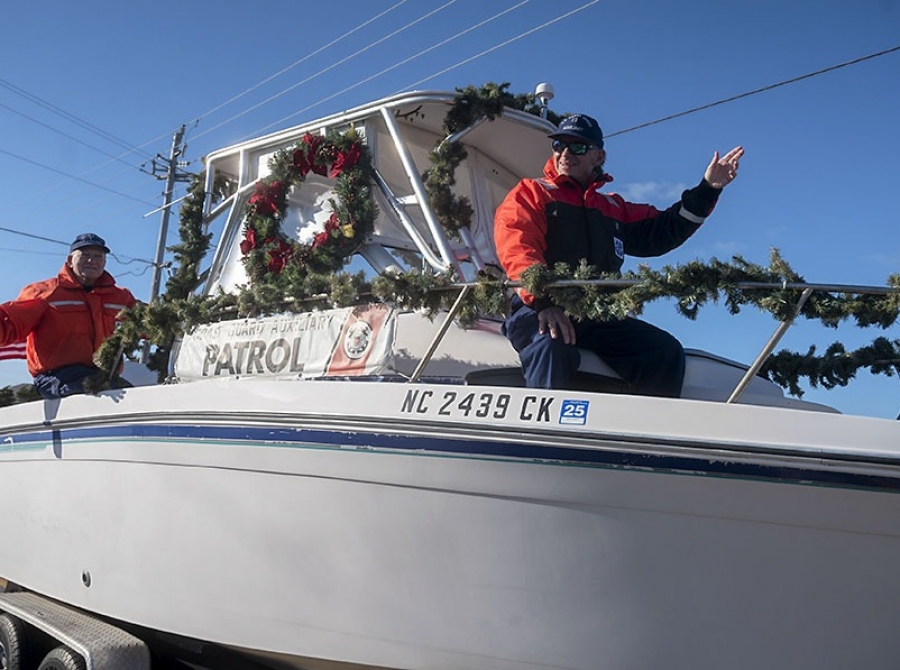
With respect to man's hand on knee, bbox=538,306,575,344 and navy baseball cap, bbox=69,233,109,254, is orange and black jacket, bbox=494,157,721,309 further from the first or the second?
navy baseball cap, bbox=69,233,109,254

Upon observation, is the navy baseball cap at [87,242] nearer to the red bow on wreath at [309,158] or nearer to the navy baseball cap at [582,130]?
the red bow on wreath at [309,158]

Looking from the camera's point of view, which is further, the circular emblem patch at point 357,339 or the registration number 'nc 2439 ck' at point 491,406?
the circular emblem patch at point 357,339

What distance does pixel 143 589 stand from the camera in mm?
3869

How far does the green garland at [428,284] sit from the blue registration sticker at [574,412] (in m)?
0.35

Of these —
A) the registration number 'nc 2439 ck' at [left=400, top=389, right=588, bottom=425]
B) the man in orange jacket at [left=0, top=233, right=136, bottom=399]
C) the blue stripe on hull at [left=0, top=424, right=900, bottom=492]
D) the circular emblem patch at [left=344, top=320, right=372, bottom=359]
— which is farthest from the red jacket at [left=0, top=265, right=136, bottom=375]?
the registration number 'nc 2439 ck' at [left=400, top=389, right=588, bottom=425]

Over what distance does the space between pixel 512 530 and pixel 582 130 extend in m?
1.87

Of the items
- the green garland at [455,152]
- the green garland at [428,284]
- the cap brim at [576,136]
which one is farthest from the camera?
the green garland at [455,152]

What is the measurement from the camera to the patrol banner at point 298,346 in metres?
3.79

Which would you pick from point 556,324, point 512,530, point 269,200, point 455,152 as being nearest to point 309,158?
point 269,200

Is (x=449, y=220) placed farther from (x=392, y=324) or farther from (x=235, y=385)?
(x=235, y=385)

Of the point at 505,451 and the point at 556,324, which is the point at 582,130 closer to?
the point at 556,324

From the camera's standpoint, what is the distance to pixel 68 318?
5066 millimetres

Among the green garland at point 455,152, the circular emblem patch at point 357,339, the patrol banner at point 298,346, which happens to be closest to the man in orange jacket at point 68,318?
the patrol banner at point 298,346

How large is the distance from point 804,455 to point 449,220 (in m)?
2.83
